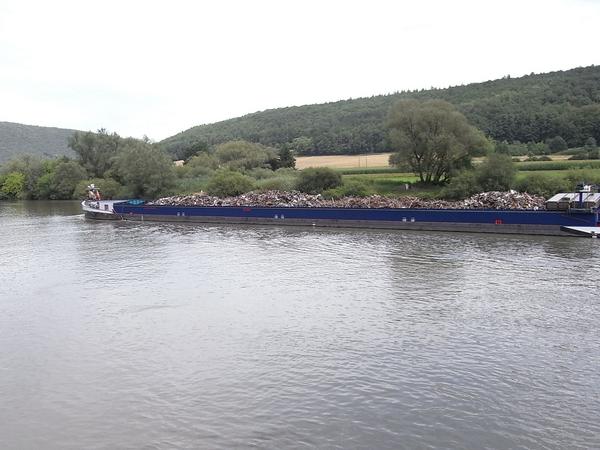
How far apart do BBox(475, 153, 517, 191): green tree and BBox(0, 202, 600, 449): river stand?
16607 millimetres

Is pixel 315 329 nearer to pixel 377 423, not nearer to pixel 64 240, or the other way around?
pixel 377 423

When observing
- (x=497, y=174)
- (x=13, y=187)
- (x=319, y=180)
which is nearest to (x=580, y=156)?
(x=497, y=174)

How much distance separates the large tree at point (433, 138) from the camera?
153 ft

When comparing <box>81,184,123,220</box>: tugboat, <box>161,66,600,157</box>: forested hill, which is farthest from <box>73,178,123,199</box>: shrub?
<box>161,66,600,157</box>: forested hill

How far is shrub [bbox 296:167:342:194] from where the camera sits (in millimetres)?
49812

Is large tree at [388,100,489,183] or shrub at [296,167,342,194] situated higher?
large tree at [388,100,489,183]

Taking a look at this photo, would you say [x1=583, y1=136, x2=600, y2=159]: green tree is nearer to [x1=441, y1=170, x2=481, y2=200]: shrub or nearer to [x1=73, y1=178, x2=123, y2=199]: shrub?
[x1=441, y1=170, x2=481, y2=200]: shrub

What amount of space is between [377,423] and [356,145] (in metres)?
88.9

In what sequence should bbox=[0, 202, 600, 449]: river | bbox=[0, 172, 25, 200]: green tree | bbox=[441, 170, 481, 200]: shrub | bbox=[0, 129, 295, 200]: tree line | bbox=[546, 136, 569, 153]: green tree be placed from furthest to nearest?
bbox=[0, 172, 25, 200]: green tree → bbox=[546, 136, 569, 153]: green tree → bbox=[0, 129, 295, 200]: tree line → bbox=[441, 170, 481, 200]: shrub → bbox=[0, 202, 600, 449]: river

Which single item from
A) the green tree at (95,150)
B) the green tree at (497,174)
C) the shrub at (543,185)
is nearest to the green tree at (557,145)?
the green tree at (497,174)

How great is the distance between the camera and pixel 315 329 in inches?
545

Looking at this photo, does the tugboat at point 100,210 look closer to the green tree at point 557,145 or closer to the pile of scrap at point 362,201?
the pile of scrap at point 362,201

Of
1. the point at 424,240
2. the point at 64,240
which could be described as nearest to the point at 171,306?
→ the point at 424,240

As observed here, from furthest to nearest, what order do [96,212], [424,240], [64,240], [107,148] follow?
[107,148], [96,212], [64,240], [424,240]
